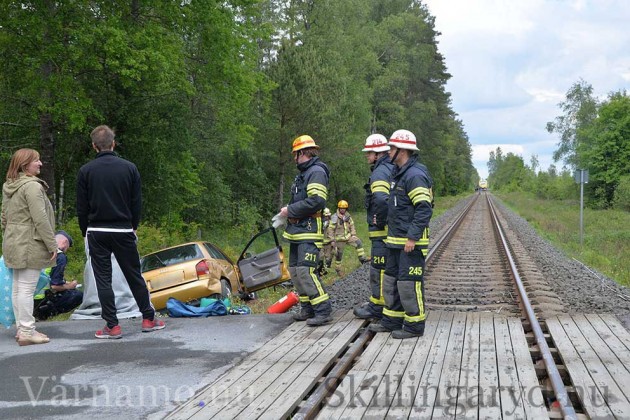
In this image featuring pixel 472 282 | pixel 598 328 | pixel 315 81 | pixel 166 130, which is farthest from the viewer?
pixel 315 81

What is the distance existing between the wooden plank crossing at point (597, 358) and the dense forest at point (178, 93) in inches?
454

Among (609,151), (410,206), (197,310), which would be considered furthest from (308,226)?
(609,151)

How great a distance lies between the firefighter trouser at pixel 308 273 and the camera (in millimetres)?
6766

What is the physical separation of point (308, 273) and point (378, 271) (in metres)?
0.88

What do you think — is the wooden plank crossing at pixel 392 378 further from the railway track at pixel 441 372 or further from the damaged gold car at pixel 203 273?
the damaged gold car at pixel 203 273

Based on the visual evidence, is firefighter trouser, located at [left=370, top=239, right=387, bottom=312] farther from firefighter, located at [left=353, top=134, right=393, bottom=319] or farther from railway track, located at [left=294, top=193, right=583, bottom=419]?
railway track, located at [left=294, top=193, right=583, bottom=419]

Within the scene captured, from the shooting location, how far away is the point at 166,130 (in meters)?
18.5

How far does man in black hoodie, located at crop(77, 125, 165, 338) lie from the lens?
6.39m

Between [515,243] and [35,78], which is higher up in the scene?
[35,78]

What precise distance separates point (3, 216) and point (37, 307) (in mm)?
2510

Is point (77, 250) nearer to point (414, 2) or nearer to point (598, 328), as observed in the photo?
point (598, 328)

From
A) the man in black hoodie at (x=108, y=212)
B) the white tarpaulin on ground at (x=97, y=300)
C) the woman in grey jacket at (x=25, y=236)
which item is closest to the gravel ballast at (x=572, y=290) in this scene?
the white tarpaulin on ground at (x=97, y=300)

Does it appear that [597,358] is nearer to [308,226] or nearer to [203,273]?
[308,226]

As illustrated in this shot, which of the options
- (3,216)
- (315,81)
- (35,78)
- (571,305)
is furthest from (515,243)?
(3,216)
